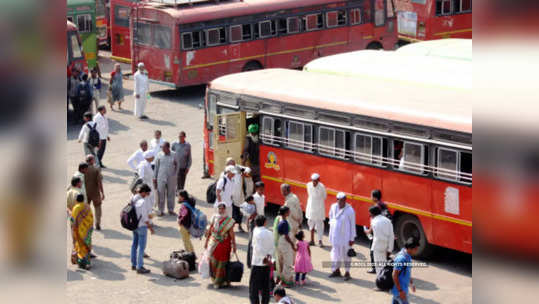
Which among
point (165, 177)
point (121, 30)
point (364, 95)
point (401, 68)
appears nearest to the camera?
point (364, 95)

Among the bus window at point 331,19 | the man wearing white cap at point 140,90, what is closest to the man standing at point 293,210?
the man wearing white cap at point 140,90

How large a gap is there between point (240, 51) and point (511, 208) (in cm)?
2541

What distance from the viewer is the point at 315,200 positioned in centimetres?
1393

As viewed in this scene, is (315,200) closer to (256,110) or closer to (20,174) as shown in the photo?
(256,110)

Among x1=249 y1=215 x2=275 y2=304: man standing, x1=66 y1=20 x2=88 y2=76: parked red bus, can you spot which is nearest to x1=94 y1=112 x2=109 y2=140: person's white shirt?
x1=66 y1=20 x2=88 y2=76: parked red bus

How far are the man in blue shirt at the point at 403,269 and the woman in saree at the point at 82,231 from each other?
5.04 metres

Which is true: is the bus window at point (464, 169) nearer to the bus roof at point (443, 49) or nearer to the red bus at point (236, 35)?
the bus roof at point (443, 49)

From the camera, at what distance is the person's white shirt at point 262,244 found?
10.9m

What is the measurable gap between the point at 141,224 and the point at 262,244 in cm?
252

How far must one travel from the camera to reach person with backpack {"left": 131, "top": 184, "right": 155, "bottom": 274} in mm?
12461

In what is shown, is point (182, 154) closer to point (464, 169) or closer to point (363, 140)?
point (363, 140)

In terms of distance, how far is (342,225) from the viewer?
1264 centimetres

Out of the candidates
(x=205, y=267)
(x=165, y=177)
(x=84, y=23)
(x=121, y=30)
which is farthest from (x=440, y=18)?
(x=205, y=267)

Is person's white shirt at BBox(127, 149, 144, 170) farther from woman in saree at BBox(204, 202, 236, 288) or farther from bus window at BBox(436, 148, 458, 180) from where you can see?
bus window at BBox(436, 148, 458, 180)
